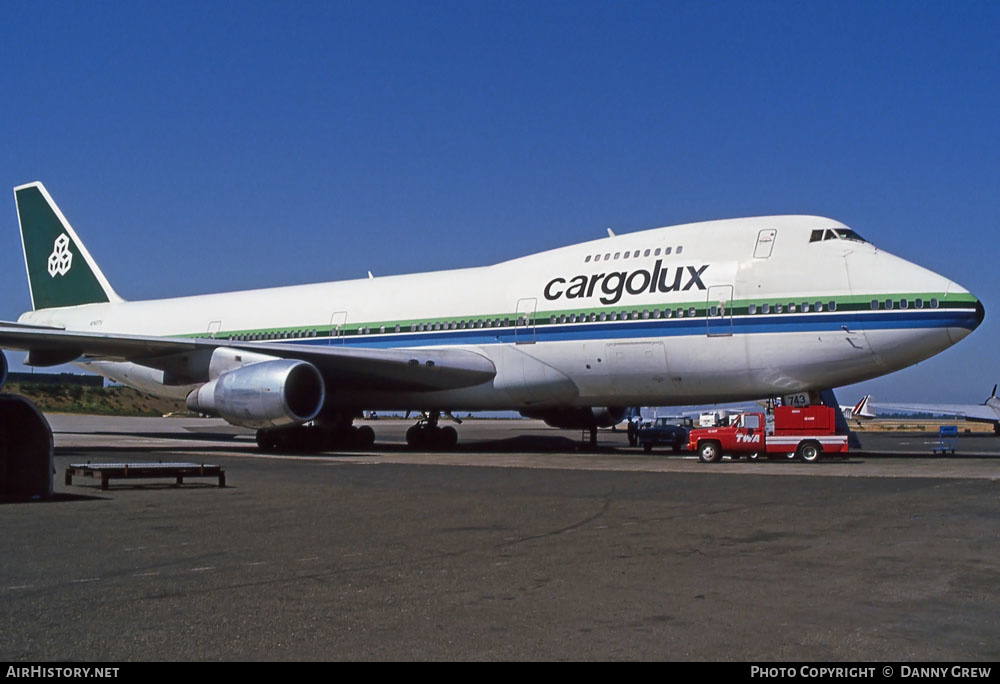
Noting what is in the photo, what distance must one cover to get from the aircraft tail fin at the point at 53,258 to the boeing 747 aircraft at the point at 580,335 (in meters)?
9.27

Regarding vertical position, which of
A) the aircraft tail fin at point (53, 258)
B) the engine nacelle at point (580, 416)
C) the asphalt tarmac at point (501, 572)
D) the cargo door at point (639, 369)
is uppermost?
the aircraft tail fin at point (53, 258)

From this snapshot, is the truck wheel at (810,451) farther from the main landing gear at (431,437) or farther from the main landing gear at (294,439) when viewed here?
the main landing gear at (294,439)

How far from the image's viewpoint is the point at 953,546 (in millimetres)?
8945

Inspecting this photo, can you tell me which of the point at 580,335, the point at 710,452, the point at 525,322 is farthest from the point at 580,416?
the point at 710,452

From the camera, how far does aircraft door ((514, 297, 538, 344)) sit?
2356cm

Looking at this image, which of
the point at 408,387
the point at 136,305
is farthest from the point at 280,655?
the point at 136,305

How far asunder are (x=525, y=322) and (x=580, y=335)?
174 centimetres

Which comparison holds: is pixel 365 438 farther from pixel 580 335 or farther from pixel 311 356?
pixel 580 335

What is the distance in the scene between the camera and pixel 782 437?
21.0m

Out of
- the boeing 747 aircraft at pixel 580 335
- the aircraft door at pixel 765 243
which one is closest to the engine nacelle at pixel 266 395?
the boeing 747 aircraft at pixel 580 335

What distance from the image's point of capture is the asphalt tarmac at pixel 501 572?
5.35 meters

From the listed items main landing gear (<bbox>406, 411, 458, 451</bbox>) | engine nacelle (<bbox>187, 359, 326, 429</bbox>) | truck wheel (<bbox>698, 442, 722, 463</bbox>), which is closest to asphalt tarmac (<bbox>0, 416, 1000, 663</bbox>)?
truck wheel (<bbox>698, 442, 722, 463</bbox>)

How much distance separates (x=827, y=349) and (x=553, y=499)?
9.42 m
